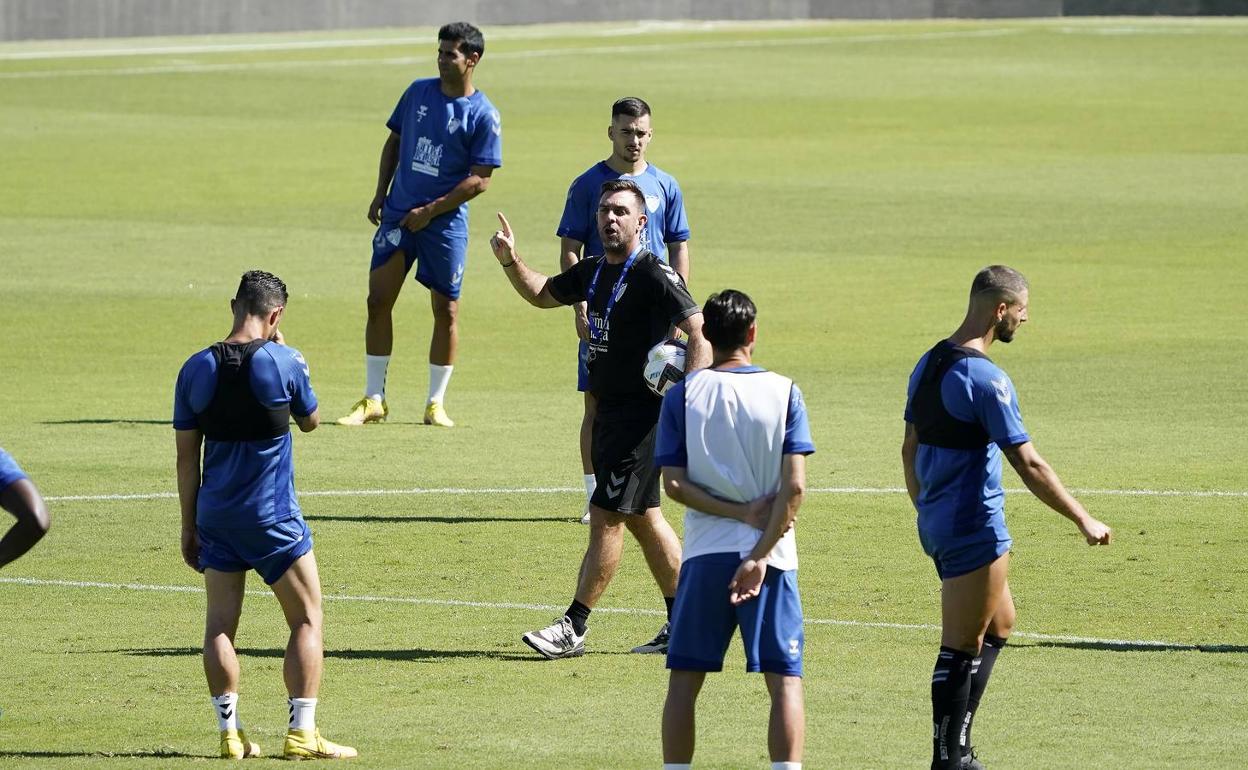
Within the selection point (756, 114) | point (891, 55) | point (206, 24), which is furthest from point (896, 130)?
point (206, 24)

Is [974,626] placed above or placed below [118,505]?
above

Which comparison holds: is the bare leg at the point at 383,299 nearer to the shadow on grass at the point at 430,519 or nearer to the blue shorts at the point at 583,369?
the shadow on grass at the point at 430,519

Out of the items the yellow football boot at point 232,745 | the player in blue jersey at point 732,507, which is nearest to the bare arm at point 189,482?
the yellow football boot at point 232,745

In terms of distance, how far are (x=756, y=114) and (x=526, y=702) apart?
36362mm

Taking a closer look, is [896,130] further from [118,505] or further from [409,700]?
[409,700]

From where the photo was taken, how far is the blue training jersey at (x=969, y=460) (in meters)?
8.06

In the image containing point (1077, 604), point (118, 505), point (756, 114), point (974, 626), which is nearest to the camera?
point (974, 626)

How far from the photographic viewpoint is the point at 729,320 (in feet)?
24.7

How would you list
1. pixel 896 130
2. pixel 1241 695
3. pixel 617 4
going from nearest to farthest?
pixel 1241 695 → pixel 896 130 → pixel 617 4

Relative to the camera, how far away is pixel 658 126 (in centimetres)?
4306

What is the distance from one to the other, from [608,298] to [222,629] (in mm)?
2586

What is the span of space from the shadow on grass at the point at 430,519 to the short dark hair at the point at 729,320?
589cm

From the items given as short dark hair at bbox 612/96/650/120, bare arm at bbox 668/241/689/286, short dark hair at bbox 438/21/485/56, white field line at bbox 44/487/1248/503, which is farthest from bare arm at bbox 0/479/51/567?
short dark hair at bbox 438/21/485/56

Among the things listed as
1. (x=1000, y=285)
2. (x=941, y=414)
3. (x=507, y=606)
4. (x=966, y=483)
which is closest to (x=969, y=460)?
(x=966, y=483)
